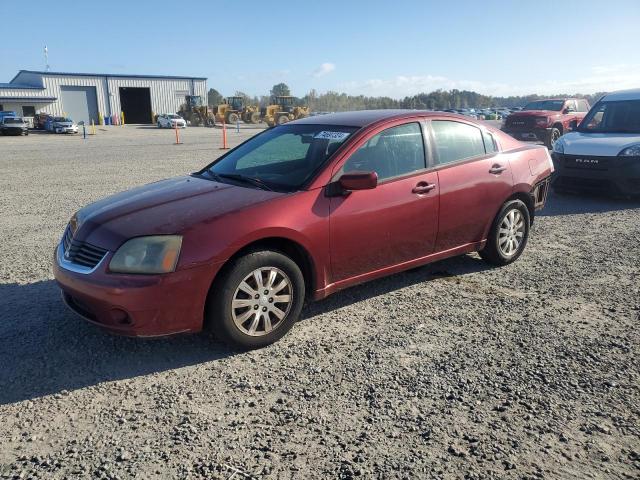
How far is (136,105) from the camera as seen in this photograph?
6266cm

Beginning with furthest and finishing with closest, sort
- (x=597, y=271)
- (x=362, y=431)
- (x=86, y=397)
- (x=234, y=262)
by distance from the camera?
1. (x=597, y=271)
2. (x=234, y=262)
3. (x=86, y=397)
4. (x=362, y=431)

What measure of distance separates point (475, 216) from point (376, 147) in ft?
4.29

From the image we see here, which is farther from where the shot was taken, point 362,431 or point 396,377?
point 396,377

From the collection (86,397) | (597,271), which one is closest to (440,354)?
(86,397)

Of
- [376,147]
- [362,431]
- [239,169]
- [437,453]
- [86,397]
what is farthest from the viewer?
[239,169]

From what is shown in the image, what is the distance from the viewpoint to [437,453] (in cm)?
258

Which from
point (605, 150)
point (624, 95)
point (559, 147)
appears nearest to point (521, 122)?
point (624, 95)

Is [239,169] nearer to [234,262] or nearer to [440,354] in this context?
[234,262]

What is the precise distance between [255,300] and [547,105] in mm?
19719

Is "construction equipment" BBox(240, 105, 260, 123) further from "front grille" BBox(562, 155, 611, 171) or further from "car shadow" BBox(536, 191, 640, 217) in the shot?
"front grille" BBox(562, 155, 611, 171)

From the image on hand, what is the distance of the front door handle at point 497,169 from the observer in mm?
5066

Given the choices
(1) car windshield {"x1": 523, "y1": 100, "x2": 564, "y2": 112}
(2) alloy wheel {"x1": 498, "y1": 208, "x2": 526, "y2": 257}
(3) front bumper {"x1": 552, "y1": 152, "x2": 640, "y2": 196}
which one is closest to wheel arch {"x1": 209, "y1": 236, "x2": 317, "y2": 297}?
(2) alloy wheel {"x1": 498, "y1": 208, "x2": 526, "y2": 257}

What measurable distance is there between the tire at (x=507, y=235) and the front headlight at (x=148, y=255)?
10.8ft

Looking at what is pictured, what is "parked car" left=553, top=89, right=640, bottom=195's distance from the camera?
8.41 m
